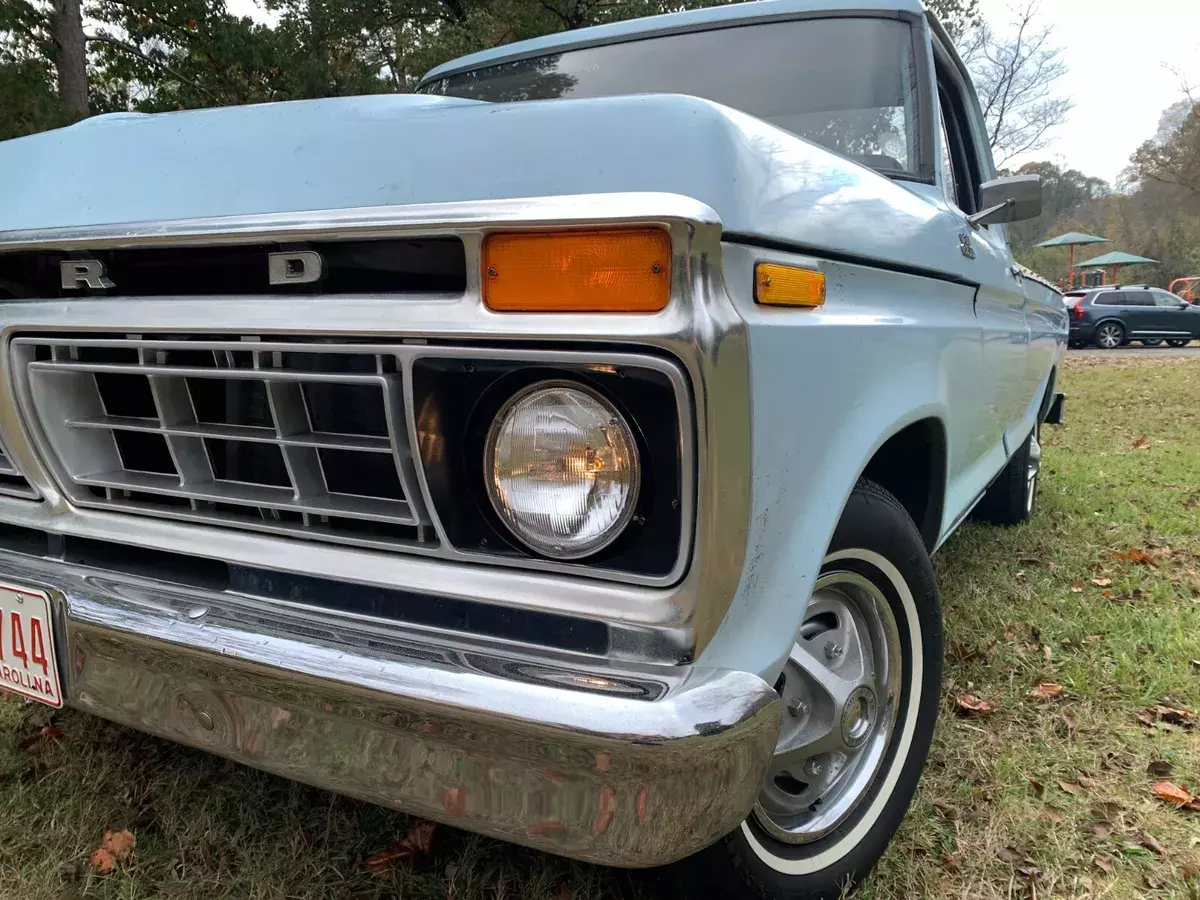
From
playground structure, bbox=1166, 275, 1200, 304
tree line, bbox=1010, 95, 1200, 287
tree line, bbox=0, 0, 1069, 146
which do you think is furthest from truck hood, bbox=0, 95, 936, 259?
playground structure, bbox=1166, 275, 1200, 304

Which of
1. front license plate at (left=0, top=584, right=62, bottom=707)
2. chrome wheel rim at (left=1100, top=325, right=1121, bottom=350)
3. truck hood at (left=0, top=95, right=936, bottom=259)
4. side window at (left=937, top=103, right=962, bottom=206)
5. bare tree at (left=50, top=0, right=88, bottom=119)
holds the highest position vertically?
bare tree at (left=50, top=0, right=88, bottom=119)

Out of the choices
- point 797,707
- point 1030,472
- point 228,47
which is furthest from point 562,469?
point 228,47

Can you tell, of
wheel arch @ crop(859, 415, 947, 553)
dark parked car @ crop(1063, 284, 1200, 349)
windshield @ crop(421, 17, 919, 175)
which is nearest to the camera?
wheel arch @ crop(859, 415, 947, 553)

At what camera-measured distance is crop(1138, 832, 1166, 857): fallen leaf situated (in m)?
1.87

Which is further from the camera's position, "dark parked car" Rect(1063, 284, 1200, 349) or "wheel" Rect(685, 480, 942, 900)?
"dark parked car" Rect(1063, 284, 1200, 349)

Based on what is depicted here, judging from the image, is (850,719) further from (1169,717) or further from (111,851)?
(111,851)

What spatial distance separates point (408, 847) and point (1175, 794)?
5.79 ft

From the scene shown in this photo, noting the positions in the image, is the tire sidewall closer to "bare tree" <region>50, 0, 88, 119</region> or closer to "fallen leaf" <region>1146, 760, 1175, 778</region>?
"fallen leaf" <region>1146, 760, 1175, 778</region>

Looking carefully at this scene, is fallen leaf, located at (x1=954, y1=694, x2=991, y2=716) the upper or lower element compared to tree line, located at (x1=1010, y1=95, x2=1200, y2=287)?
lower

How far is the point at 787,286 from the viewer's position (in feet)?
4.18

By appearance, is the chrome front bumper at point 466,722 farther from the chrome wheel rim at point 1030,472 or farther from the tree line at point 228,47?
the tree line at point 228,47

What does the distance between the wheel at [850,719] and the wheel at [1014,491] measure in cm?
262

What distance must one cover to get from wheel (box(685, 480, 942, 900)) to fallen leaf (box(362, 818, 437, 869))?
65cm

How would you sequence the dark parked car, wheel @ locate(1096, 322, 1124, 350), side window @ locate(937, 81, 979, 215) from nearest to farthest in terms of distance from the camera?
side window @ locate(937, 81, 979, 215)
the dark parked car
wheel @ locate(1096, 322, 1124, 350)
